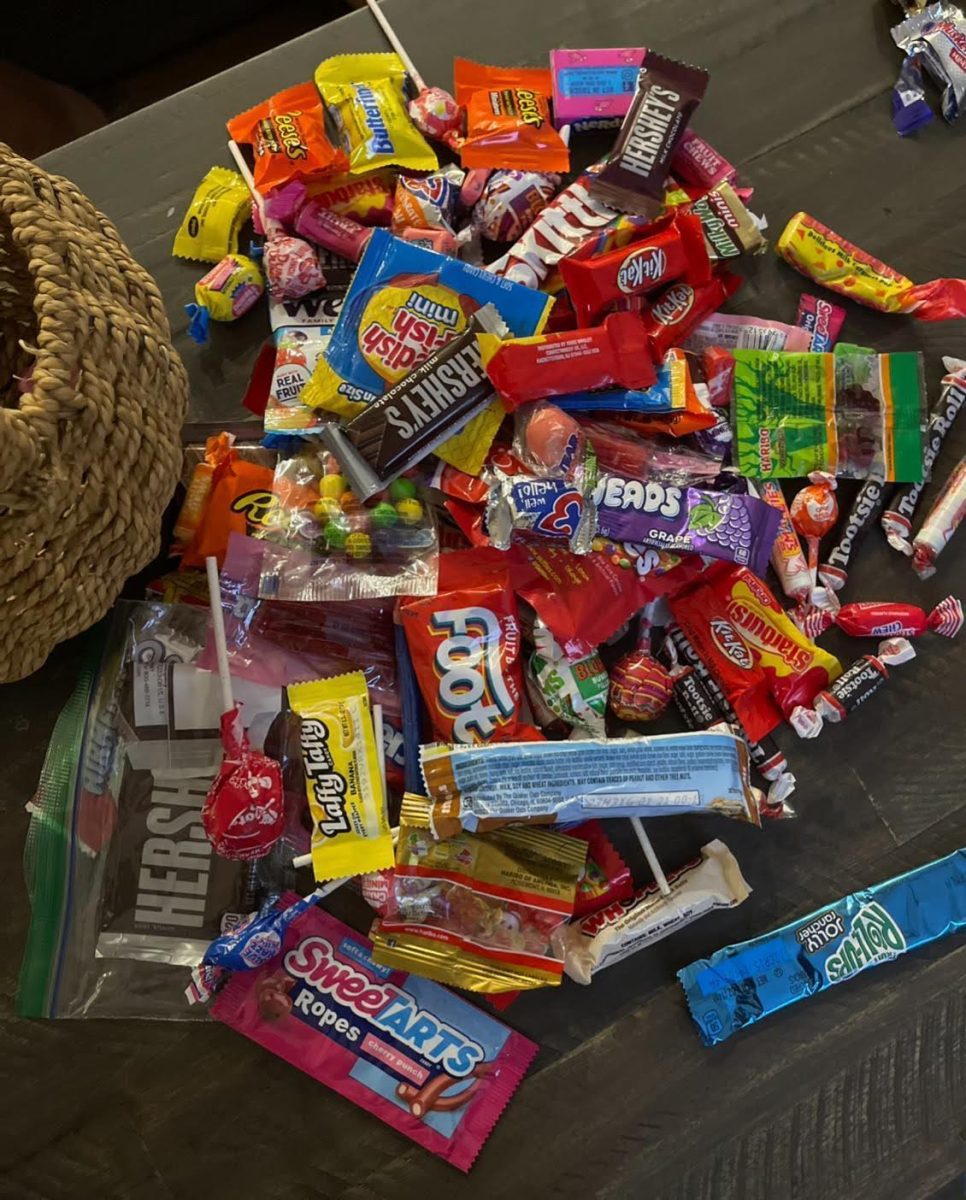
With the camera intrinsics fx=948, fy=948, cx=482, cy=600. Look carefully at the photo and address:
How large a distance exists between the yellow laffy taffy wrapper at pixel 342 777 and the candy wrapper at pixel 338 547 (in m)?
0.13

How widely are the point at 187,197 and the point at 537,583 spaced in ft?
2.66

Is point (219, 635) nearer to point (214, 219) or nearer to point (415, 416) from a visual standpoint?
point (415, 416)

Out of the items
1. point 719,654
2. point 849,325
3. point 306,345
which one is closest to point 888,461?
point 849,325

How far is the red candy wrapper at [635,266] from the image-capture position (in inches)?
50.4

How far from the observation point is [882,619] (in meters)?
1.33

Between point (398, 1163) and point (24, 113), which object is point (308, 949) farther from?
point (24, 113)

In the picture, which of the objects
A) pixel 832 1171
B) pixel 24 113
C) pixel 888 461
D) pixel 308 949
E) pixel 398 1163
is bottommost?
pixel 832 1171

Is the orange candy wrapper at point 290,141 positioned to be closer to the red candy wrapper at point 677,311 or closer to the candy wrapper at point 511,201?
the candy wrapper at point 511,201

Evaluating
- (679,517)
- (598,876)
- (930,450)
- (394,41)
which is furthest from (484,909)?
(394,41)

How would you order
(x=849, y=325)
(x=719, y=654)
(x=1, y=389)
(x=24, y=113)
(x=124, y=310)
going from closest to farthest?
(x=124, y=310) < (x=1, y=389) < (x=719, y=654) < (x=849, y=325) < (x=24, y=113)

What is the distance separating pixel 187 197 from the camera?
145cm

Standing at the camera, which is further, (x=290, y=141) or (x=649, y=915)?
(x=290, y=141)

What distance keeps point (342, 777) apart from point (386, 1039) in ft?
1.18

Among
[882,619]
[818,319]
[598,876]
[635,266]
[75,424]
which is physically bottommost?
[598,876]
